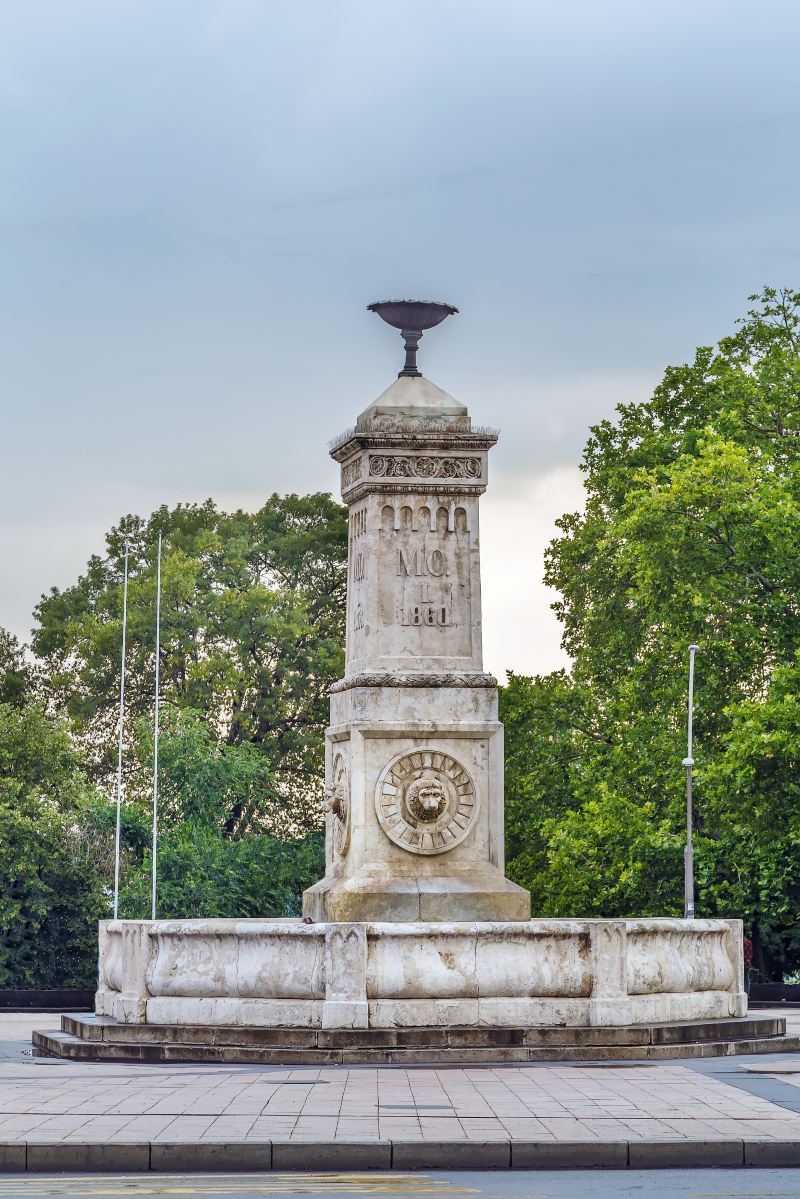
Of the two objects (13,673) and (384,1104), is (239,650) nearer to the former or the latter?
(13,673)

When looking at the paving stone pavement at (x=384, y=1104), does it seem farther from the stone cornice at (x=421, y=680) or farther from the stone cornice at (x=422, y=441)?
the stone cornice at (x=422, y=441)

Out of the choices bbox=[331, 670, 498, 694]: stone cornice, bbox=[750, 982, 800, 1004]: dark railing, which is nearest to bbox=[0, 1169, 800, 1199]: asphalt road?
bbox=[331, 670, 498, 694]: stone cornice

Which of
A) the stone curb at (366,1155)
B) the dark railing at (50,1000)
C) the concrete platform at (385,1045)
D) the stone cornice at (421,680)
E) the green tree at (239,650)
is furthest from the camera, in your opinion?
→ the green tree at (239,650)

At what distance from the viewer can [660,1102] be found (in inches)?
567

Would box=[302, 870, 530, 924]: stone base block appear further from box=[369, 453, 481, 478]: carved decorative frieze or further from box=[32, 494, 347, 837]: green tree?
box=[32, 494, 347, 837]: green tree

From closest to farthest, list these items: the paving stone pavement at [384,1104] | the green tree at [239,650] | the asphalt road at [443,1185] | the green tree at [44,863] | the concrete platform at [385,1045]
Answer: the asphalt road at [443,1185], the paving stone pavement at [384,1104], the concrete platform at [385,1045], the green tree at [44,863], the green tree at [239,650]

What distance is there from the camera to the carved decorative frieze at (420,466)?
20.6 meters

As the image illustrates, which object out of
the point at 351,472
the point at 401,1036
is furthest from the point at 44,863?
the point at 401,1036

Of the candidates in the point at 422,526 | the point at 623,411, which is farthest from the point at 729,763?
the point at 422,526

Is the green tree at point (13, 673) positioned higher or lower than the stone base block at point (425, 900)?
higher

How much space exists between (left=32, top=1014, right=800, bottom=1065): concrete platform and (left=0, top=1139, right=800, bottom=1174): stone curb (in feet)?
16.7

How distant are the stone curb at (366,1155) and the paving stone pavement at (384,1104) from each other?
74 millimetres

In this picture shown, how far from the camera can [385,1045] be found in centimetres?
1745

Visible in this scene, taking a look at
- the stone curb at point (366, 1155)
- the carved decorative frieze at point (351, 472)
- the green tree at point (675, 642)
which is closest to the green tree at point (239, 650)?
the green tree at point (675, 642)
